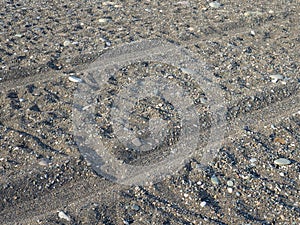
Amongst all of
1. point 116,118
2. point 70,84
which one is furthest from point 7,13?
point 116,118

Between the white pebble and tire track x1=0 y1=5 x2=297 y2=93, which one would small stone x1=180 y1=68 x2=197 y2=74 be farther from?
the white pebble

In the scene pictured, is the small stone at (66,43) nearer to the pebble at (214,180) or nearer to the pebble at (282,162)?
the pebble at (214,180)

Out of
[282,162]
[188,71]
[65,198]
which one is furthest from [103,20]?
[282,162]

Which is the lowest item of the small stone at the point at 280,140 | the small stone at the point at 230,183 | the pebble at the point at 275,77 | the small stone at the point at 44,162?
the small stone at the point at 230,183

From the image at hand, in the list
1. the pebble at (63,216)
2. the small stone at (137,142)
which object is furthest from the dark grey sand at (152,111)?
the small stone at (137,142)

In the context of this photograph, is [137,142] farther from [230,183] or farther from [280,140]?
[280,140]

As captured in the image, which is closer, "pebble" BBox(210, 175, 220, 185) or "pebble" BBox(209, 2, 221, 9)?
"pebble" BBox(210, 175, 220, 185)

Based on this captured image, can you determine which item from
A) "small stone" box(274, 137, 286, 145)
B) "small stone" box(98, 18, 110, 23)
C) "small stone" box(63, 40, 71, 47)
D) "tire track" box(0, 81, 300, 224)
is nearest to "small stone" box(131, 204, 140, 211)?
"tire track" box(0, 81, 300, 224)

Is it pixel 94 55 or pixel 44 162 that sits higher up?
pixel 94 55
